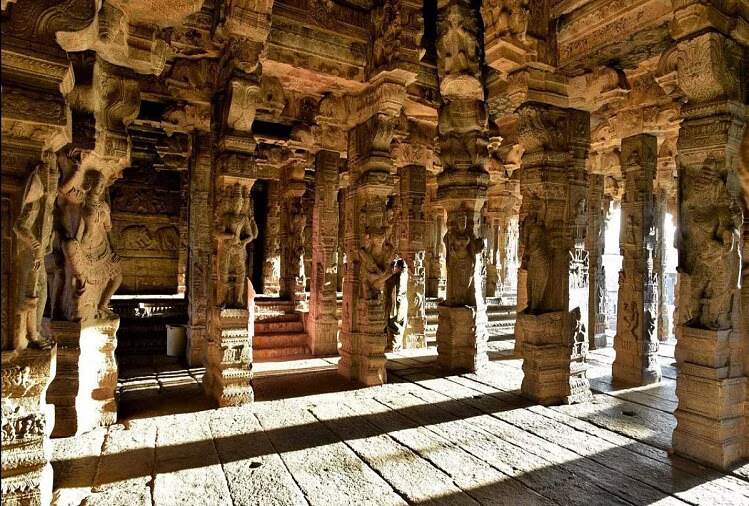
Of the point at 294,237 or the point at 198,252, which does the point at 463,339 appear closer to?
the point at 198,252

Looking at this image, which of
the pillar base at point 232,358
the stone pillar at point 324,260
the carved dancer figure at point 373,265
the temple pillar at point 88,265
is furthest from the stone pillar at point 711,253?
the stone pillar at point 324,260

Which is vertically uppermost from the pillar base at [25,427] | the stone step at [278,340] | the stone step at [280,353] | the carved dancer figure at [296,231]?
the carved dancer figure at [296,231]

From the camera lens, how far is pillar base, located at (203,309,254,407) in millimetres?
5660

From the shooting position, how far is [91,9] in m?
2.86

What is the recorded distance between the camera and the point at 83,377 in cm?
478

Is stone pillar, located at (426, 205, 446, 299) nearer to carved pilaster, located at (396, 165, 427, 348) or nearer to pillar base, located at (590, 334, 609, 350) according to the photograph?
carved pilaster, located at (396, 165, 427, 348)

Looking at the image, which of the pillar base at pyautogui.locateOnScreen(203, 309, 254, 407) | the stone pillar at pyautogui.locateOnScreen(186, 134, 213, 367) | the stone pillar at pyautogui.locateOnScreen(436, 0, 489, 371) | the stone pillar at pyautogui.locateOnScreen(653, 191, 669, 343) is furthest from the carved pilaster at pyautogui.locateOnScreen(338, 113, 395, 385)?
the stone pillar at pyautogui.locateOnScreen(653, 191, 669, 343)

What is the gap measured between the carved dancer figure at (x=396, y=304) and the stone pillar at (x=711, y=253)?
236 inches

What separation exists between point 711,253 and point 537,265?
82.1 inches

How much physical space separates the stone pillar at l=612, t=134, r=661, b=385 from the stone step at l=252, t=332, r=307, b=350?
20.8 ft

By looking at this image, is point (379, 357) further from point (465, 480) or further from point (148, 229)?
point (148, 229)

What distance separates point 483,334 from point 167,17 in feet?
21.8

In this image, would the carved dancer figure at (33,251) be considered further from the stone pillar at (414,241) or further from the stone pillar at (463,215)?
the stone pillar at (414,241)

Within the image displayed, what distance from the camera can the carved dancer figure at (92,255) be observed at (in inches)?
185
